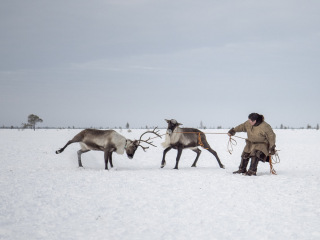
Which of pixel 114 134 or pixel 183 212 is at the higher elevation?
pixel 114 134

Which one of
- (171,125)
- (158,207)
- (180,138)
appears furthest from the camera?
(180,138)

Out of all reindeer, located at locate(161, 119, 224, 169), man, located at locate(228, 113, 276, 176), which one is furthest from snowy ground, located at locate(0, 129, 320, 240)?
reindeer, located at locate(161, 119, 224, 169)

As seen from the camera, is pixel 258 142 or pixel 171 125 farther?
pixel 171 125

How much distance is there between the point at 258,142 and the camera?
11.6m

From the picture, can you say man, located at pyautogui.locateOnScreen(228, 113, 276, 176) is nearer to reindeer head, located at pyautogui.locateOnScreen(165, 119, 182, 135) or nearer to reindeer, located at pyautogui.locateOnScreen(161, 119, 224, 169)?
reindeer, located at pyautogui.locateOnScreen(161, 119, 224, 169)

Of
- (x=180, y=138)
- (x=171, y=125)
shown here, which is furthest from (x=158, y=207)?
(x=180, y=138)

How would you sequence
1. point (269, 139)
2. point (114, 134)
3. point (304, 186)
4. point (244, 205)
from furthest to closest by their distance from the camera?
point (114, 134) → point (269, 139) → point (304, 186) → point (244, 205)

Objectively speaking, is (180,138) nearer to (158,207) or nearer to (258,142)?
(258,142)

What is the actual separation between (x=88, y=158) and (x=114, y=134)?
496cm

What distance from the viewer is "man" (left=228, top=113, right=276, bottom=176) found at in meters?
11.4

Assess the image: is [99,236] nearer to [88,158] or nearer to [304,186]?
[304,186]

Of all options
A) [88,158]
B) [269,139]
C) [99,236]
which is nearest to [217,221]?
[99,236]

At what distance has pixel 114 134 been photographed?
12508 mm

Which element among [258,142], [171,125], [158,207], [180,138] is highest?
[171,125]
